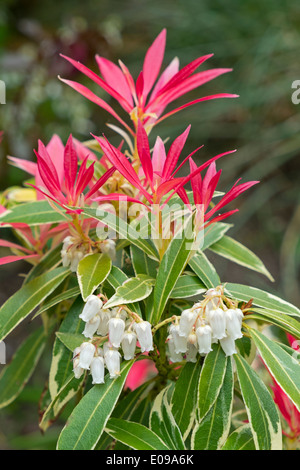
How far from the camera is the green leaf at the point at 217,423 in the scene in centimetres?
50

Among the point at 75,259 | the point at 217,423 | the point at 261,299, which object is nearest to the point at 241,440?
the point at 217,423

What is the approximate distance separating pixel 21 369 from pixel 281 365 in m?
0.37

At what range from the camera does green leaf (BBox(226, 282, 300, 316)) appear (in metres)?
0.52

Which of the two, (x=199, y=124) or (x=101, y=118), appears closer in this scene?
(x=199, y=124)

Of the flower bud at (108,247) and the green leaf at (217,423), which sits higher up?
the flower bud at (108,247)

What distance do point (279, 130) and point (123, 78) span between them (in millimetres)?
1717

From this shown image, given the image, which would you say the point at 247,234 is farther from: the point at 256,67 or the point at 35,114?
the point at 35,114

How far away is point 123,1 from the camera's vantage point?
114 inches

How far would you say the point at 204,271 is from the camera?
21.7 inches

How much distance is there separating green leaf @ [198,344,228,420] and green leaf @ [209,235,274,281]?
144mm

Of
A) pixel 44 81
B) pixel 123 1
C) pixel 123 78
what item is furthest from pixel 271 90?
pixel 123 78

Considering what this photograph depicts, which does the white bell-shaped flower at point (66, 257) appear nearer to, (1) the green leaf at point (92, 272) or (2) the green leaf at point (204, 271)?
(1) the green leaf at point (92, 272)

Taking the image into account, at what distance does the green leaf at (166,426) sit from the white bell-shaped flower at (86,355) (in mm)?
97

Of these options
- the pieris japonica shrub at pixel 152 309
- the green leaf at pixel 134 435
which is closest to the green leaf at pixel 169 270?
the pieris japonica shrub at pixel 152 309
